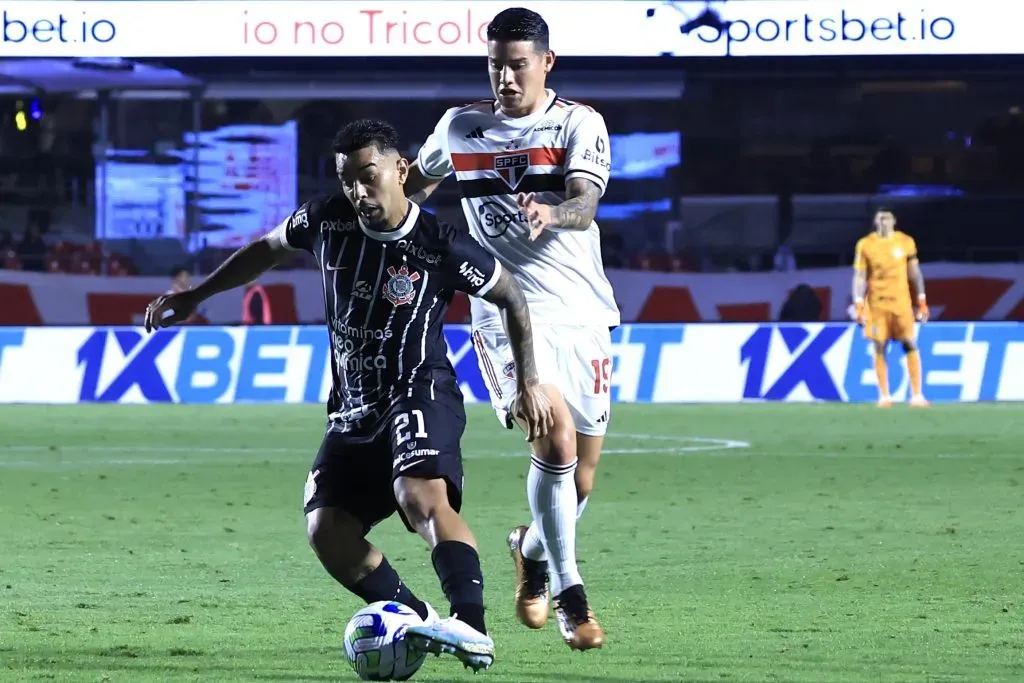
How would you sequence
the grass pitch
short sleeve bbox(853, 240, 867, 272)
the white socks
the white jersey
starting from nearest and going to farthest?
the grass pitch, the white socks, the white jersey, short sleeve bbox(853, 240, 867, 272)

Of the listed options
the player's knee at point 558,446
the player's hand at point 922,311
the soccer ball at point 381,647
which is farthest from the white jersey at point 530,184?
the player's hand at point 922,311

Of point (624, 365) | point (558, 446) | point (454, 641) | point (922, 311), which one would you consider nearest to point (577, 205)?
point (558, 446)

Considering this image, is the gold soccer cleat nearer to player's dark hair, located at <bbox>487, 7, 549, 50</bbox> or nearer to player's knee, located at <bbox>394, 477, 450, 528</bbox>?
player's knee, located at <bbox>394, 477, 450, 528</bbox>

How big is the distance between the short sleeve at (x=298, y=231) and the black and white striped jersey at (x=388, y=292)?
0.05 m

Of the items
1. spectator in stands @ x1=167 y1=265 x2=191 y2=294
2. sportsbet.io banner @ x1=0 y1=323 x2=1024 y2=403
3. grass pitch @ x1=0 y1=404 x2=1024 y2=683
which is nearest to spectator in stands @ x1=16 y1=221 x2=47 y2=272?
spectator in stands @ x1=167 y1=265 x2=191 y2=294

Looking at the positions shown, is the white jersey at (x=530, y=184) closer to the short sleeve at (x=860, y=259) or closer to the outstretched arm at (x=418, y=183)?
the outstretched arm at (x=418, y=183)

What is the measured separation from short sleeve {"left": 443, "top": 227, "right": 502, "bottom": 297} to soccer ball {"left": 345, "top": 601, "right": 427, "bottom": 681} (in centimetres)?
95

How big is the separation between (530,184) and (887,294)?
13.3 m

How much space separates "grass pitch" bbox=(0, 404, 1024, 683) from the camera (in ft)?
19.7

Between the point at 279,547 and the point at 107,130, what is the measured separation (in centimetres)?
1328

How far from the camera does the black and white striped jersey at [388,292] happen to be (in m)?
5.78

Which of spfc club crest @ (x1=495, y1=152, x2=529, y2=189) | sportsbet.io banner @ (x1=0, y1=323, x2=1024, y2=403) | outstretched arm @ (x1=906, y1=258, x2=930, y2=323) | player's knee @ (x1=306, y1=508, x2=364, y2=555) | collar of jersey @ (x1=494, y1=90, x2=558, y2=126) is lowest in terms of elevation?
sportsbet.io banner @ (x1=0, y1=323, x2=1024, y2=403)

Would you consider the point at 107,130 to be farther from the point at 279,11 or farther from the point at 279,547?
the point at 279,547

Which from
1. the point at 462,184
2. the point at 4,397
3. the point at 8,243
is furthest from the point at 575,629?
the point at 8,243
